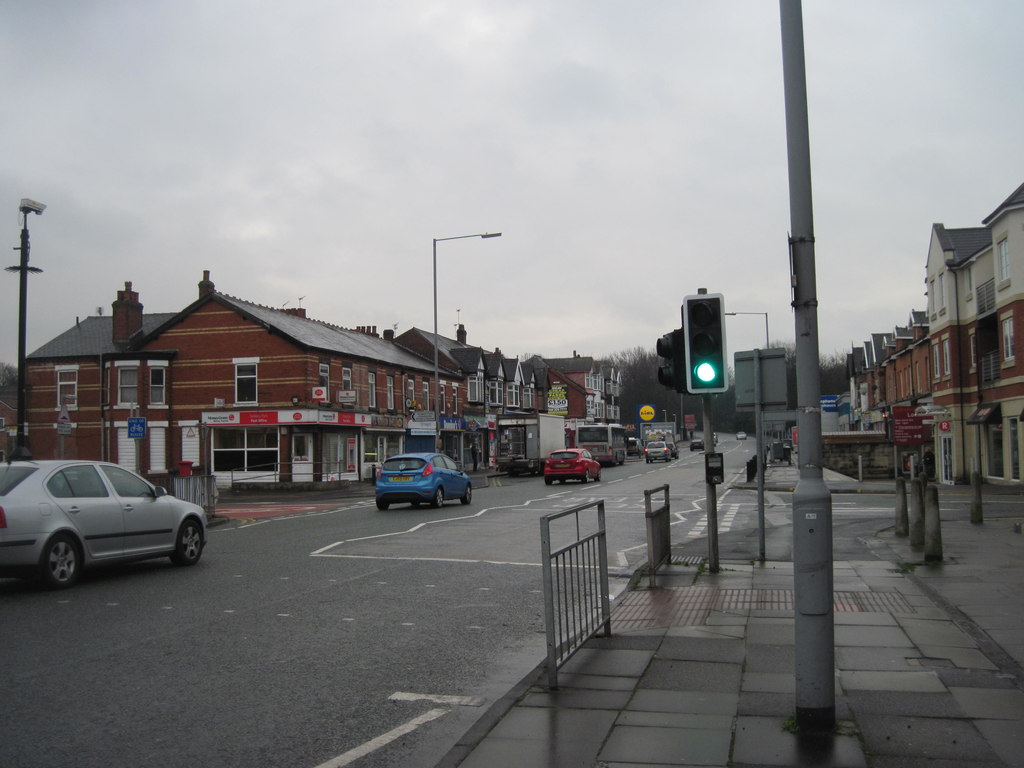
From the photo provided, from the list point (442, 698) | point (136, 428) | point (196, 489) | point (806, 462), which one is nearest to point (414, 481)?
point (196, 489)

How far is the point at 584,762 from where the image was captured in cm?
464

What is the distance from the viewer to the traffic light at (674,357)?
32.2 ft

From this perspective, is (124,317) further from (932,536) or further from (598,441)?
(932,536)

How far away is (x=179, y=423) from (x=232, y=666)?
1426 inches

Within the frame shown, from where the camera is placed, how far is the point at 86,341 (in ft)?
140

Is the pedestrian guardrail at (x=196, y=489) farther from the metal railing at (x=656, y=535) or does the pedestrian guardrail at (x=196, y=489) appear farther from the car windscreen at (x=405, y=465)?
the metal railing at (x=656, y=535)

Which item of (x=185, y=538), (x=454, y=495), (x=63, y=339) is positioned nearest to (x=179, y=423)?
(x=63, y=339)

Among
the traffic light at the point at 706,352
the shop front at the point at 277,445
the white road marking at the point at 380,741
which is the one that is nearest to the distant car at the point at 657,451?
the shop front at the point at 277,445

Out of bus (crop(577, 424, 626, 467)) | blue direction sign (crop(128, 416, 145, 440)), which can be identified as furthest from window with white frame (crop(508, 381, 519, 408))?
blue direction sign (crop(128, 416, 145, 440))

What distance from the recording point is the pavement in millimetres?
4727

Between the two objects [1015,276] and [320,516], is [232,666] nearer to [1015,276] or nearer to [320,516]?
[320,516]

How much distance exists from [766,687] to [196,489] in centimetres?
1763

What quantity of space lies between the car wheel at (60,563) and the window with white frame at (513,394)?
2371 inches

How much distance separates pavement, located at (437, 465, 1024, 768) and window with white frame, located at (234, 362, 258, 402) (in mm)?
32710
